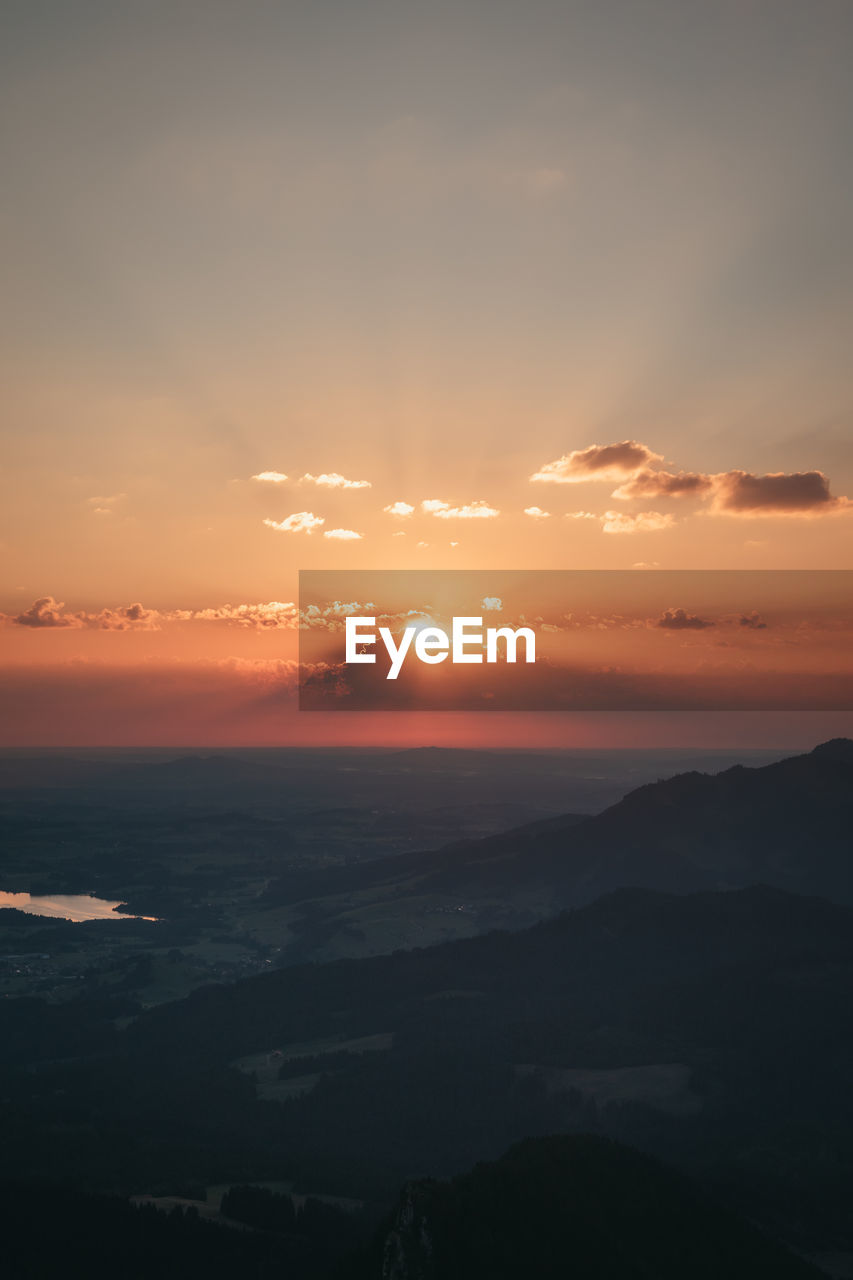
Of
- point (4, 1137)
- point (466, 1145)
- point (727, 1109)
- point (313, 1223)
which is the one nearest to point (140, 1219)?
point (313, 1223)

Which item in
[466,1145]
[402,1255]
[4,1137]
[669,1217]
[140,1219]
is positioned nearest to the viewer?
[402,1255]

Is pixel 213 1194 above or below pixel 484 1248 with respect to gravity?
below

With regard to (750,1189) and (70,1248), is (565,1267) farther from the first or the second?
(70,1248)

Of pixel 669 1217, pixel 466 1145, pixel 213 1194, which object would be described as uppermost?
pixel 669 1217

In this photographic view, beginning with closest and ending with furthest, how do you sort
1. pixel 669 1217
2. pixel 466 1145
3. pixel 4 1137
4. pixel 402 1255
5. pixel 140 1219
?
pixel 402 1255
pixel 669 1217
pixel 140 1219
pixel 4 1137
pixel 466 1145

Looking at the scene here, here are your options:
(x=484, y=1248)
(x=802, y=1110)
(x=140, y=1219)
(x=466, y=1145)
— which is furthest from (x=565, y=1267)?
(x=802, y=1110)

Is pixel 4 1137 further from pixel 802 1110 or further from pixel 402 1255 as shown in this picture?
pixel 802 1110

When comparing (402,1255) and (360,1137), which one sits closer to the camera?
(402,1255)
